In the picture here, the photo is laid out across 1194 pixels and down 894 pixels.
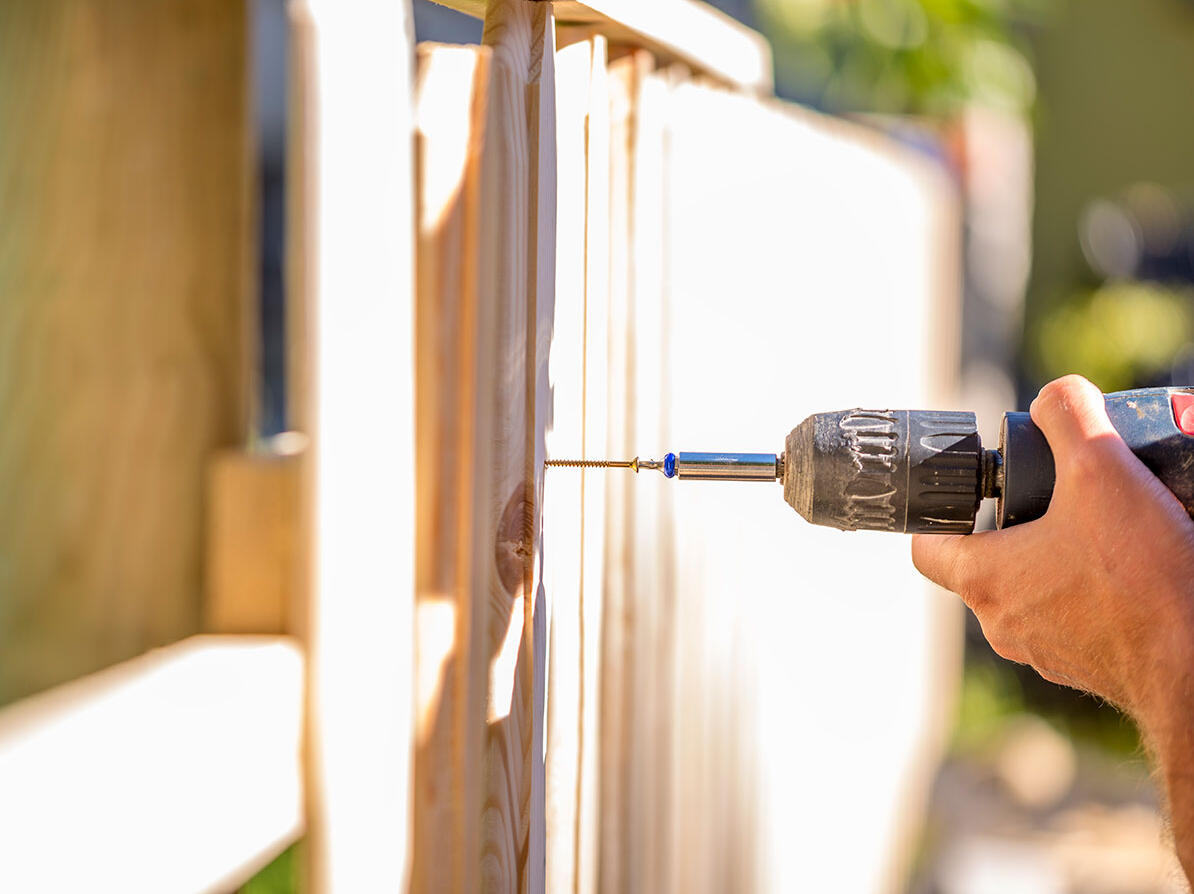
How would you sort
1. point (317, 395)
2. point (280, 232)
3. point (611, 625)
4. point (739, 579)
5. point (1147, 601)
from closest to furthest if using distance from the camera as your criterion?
point (317, 395)
point (1147, 601)
point (611, 625)
point (739, 579)
point (280, 232)

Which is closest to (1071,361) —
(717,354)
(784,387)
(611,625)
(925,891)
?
(925,891)

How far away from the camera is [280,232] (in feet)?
18.3

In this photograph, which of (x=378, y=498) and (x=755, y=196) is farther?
(x=755, y=196)

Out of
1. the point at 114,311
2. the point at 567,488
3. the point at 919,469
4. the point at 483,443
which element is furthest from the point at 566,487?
the point at 114,311

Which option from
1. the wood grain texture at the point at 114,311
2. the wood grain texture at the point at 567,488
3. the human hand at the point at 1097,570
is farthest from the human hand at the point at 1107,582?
the wood grain texture at the point at 114,311

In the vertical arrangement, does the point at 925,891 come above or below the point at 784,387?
below

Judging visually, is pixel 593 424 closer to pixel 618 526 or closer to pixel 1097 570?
pixel 618 526

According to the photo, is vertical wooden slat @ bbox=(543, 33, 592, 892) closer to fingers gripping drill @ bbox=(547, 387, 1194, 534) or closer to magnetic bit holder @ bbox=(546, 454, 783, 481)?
magnetic bit holder @ bbox=(546, 454, 783, 481)

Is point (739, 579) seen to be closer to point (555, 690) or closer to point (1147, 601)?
point (555, 690)

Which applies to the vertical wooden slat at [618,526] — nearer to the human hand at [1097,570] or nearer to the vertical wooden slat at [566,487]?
the vertical wooden slat at [566,487]

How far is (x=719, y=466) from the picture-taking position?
1028mm

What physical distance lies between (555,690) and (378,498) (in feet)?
1.41

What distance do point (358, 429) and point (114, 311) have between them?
34cm

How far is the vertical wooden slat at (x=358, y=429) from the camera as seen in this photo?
70 cm
